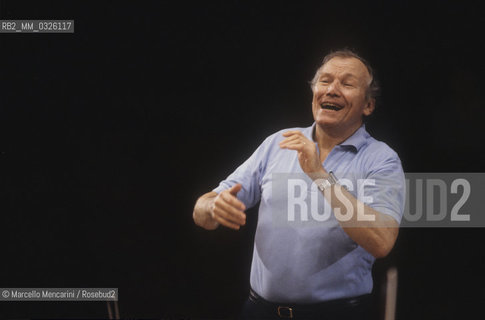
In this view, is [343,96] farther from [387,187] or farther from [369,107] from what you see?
[387,187]

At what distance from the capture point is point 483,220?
6.08 ft

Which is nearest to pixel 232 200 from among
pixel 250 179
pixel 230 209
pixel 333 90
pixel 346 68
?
pixel 230 209

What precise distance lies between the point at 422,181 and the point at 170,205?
113 centimetres

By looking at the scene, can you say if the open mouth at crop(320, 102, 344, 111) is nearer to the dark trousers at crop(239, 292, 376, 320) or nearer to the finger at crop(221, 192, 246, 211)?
the finger at crop(221, 192, 246, 211)

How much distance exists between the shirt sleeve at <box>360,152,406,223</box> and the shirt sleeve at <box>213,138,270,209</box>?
451 millimetres

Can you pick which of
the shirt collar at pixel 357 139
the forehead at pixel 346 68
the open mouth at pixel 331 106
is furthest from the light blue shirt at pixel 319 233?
the forehead at pixel 346 68

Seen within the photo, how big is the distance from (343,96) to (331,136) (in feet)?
0.55

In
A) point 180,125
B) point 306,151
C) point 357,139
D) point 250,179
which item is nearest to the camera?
point 306,151

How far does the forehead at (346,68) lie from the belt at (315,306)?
877 mm

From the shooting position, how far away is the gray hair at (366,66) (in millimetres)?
1795

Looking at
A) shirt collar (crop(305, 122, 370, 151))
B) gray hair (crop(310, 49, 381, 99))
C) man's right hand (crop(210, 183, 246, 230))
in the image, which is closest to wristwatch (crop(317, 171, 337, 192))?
shirt collar (crop(305, 122, 370, 151))

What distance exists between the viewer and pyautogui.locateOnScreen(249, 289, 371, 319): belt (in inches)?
63.8

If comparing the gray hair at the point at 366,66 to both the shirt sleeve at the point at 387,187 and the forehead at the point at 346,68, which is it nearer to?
the forehead at the point at 346,68

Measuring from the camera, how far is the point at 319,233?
1657 millimetres
